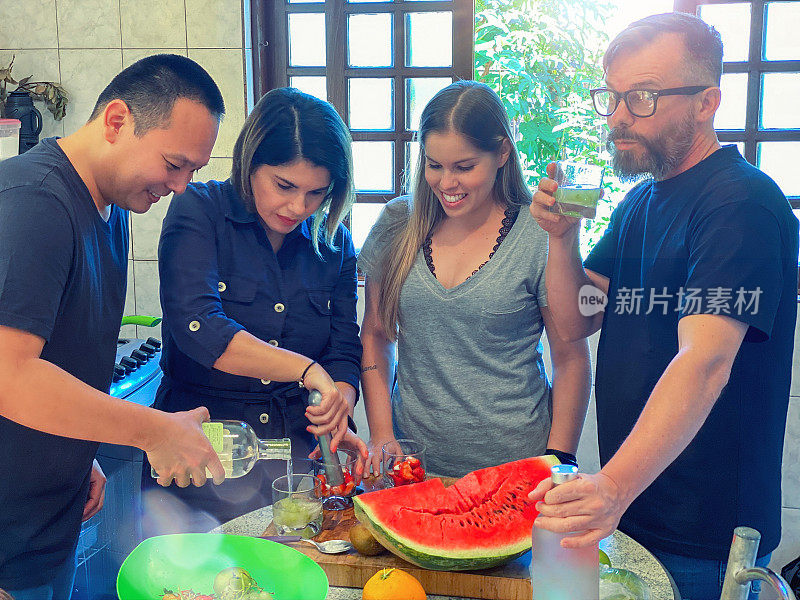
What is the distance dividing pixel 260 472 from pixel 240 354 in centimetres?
32

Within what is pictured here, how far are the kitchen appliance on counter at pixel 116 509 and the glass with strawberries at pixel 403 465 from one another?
39.2 inches

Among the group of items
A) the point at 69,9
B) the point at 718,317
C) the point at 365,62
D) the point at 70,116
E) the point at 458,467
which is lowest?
the point at 458,467

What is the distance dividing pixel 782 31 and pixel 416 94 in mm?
1322

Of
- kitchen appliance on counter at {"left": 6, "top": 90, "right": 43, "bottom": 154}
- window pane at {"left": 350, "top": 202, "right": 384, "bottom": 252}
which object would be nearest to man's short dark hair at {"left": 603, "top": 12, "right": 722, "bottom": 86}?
window pane at {"left": 350, "top": 202, "right": 384, "bottom": 252}

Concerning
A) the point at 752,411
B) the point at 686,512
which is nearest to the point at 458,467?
the point at 686,512

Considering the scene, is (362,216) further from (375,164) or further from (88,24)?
(88,24)

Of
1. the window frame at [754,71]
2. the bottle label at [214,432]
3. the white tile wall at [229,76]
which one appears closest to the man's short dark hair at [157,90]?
the bottle label at [214,432]

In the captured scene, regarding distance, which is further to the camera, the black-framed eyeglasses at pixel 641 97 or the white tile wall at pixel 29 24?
the white tile wall at pixel 29 24

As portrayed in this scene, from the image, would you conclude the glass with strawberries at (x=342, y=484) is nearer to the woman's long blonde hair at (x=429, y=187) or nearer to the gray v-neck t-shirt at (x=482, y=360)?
the gray v-neck t-shirt at (x=482, y=360)

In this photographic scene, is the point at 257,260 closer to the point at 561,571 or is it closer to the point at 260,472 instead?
the point at 260,472

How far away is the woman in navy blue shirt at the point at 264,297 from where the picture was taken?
1469 mm

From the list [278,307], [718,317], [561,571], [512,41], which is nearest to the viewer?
[561,571]

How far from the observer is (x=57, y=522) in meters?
1.30

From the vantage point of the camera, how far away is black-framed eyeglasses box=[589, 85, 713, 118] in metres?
1.35
